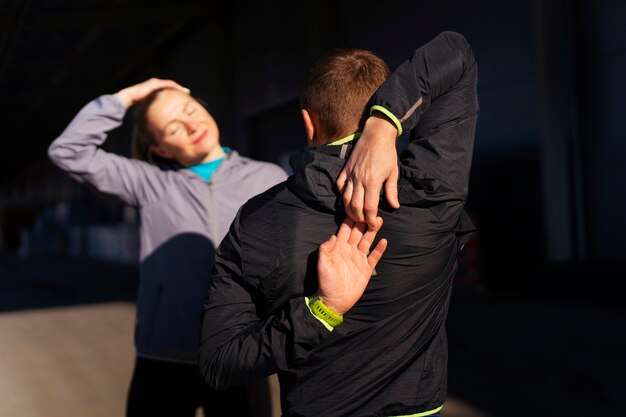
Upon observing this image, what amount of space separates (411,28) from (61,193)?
25399 millimetres

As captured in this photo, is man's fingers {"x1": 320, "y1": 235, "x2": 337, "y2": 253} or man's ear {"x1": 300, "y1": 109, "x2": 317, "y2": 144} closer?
man's fingers {"x1": 320, "y1": 235, "x2": 337, "y2": 253}

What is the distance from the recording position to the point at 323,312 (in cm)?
142

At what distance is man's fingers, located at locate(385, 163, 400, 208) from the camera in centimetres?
143

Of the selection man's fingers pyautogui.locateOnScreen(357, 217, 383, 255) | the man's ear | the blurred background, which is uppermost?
the man's ear

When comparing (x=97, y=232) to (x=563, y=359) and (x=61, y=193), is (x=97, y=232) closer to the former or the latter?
(x=61, y=193)

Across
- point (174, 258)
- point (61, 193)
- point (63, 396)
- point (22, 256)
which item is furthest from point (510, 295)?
point (61, 193)

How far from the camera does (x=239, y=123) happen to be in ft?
53.8

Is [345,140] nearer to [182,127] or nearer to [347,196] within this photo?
[347,196]

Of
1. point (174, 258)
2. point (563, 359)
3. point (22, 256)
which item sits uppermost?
point (174, 258)

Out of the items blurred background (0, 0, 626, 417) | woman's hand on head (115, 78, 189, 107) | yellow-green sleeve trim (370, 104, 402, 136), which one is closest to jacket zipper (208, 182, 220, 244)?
woman's hand on head (115, 78, 189, 107)

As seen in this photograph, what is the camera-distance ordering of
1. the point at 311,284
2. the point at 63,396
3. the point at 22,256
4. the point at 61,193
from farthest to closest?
the point at 61,193, the point at 22,256, the point at 63,396, the point at 311,284

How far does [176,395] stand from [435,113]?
55.5 inches

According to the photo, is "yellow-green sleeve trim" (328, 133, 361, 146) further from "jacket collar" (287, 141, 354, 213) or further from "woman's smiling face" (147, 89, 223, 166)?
"woman's smiling face" (147, 89, 223, 166)

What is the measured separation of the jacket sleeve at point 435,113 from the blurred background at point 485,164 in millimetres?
3253
